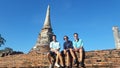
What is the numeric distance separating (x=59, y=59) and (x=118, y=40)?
14.3 metres

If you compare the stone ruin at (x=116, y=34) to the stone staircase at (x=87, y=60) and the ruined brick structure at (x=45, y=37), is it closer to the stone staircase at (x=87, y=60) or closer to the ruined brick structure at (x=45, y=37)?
the ruined brick structure at (x=45, y=37)

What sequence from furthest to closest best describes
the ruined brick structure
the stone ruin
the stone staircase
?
1. the ruined brick structure
2. the stone ruin
3. the stone staircase

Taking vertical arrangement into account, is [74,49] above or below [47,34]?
below

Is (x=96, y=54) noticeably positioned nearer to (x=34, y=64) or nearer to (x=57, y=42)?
(x=57, y=42)

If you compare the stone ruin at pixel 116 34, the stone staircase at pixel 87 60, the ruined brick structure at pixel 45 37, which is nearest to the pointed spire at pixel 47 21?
the ruined brick structure at pixel 45 37

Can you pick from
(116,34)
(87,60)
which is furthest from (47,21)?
(87,60)

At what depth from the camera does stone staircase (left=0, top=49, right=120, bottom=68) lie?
27.8ft

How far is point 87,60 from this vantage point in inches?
354

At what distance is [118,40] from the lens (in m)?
21.5

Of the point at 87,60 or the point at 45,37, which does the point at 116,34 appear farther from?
the point at 87,60

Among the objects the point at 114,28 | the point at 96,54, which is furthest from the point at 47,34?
the point at 96,54

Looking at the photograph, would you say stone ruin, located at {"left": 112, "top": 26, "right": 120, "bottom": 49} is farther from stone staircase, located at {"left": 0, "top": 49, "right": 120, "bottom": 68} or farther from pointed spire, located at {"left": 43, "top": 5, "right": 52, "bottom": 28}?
stone staircase, located at {"left": 0, "top": 49, "right": 120, "bottom": 68}

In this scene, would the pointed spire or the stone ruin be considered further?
the pointed spire

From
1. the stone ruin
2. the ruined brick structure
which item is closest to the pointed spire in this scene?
the ruined brick structure
